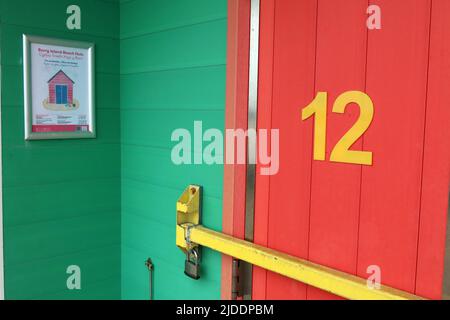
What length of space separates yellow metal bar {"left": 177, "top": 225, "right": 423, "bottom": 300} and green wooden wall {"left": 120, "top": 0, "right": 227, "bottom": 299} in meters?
0.08

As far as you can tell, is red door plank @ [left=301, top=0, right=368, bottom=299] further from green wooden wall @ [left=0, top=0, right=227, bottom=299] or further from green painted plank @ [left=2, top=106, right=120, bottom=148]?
green painted plank @ [left=2, top=106, right=120, bottom=148]

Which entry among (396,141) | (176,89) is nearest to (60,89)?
(176,89)

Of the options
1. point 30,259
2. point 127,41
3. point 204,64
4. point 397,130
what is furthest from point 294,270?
point 127,41

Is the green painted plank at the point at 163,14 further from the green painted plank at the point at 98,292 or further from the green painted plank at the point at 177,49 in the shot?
the green painted plank at the point at 98,292

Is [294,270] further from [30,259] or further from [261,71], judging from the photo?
[30,259]

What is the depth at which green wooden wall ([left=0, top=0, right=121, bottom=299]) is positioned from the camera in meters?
1.88

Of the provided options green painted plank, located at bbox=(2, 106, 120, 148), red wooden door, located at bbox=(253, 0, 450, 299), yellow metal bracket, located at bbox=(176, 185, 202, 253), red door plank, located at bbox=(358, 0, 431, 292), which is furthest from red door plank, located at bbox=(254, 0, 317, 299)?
green painted plank, located at bbox=(2, 106, 120, 148)

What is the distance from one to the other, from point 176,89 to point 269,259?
801mm

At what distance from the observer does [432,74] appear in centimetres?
111

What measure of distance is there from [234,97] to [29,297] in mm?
1217

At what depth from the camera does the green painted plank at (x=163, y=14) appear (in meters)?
1.71

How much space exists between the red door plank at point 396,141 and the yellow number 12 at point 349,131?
21 millimetres

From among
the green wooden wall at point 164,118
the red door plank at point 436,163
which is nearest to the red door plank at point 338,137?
the red door plank at point 436,163

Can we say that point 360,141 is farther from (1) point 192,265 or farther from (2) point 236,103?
(1) point 192,265
